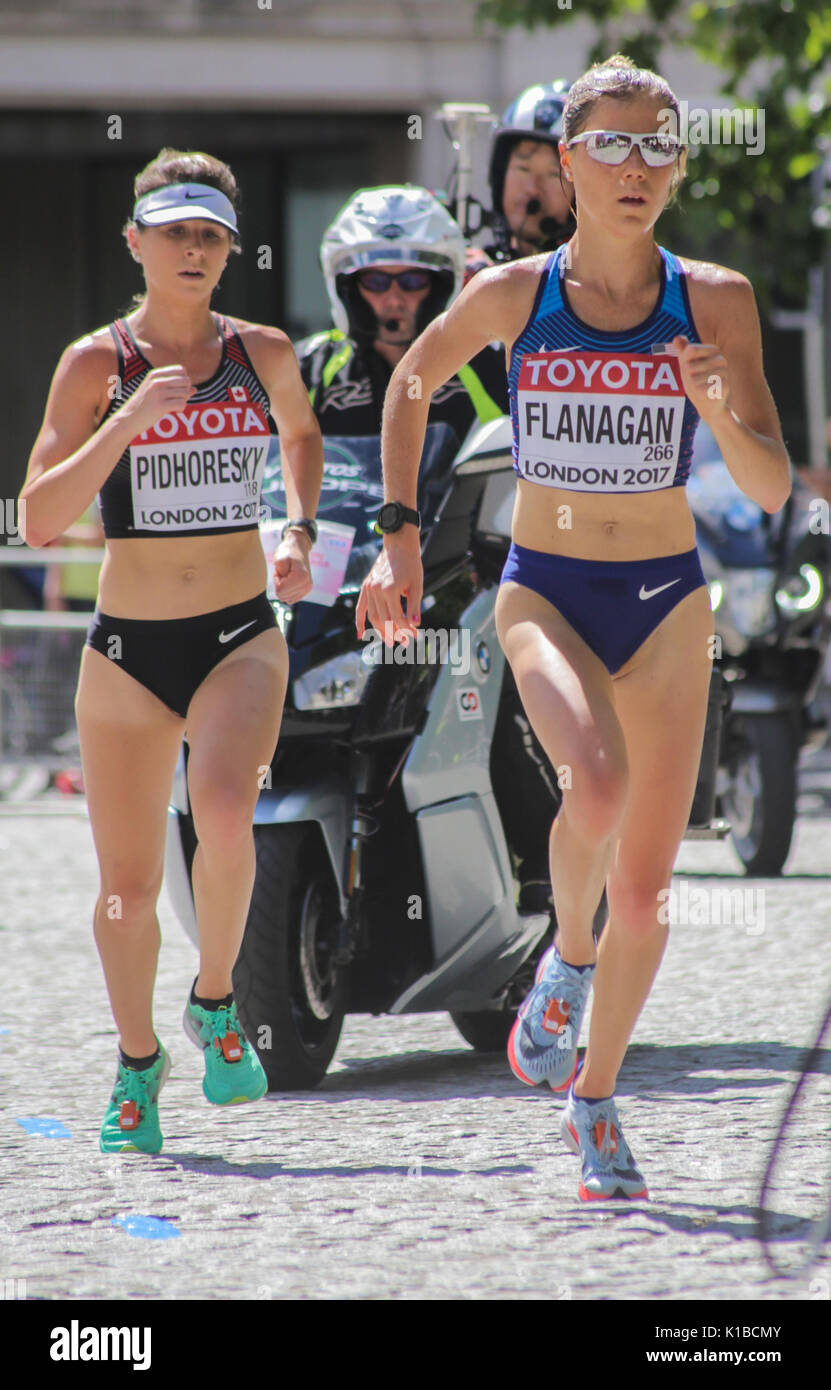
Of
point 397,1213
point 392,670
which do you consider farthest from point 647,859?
point 392,670

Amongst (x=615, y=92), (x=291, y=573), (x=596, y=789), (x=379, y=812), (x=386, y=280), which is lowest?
(x=379, y=812)

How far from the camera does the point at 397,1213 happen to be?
4219 millimetres

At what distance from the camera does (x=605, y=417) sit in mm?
4270

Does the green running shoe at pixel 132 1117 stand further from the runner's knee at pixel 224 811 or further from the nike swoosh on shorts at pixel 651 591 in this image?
the nike swoosh on shorts at pixel 651 591

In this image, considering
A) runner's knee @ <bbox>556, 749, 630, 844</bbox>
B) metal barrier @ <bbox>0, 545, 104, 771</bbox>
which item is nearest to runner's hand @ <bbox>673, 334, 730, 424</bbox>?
runner's knee @ <bbox>556, 749, 630, 844</bbox>

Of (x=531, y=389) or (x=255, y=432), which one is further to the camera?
(x=255, y=432)

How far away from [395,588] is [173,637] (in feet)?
2.09

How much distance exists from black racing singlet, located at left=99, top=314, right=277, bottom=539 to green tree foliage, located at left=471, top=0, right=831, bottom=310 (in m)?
8.81

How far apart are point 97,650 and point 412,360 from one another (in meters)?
0.93

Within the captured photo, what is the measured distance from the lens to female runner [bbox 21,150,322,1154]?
475 cm

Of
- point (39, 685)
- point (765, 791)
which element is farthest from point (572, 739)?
point (39, 685)

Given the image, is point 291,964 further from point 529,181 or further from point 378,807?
point 529,181

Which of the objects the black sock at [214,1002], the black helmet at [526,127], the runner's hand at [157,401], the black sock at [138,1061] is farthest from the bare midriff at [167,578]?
the black helmet at [526,127]
